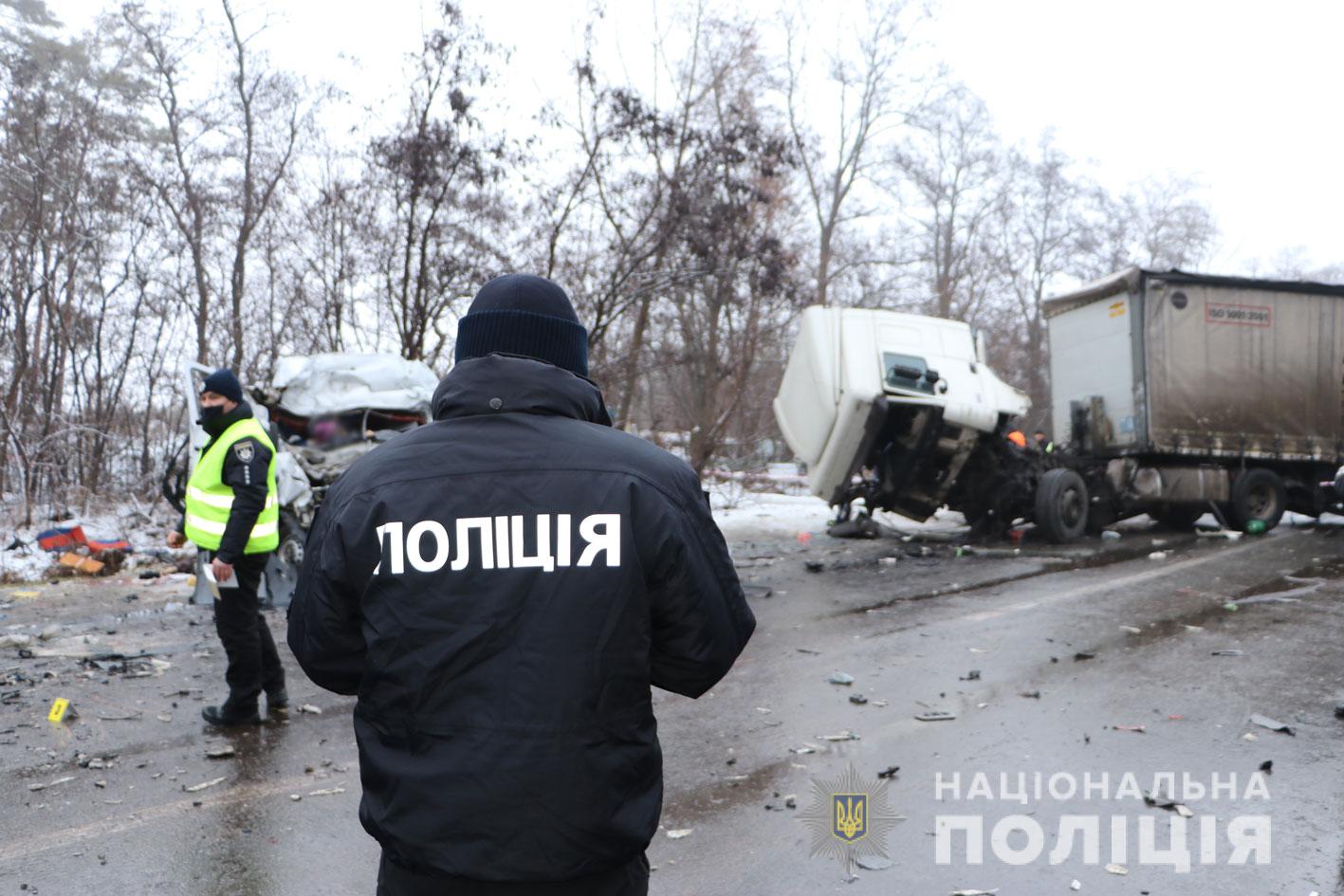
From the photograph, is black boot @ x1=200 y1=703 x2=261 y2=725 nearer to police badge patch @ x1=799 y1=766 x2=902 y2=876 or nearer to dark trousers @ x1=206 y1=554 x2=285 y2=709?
dark trousers @ x1=206 y1=554 x2=285 y2=709

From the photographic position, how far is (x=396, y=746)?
71.4 inches

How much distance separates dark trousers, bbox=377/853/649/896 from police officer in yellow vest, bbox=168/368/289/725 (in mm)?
3471

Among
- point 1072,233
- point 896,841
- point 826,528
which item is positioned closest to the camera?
point 896,841

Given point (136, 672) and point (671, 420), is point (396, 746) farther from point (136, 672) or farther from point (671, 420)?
point (671, 420)

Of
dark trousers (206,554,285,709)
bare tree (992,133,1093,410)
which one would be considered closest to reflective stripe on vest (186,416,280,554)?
dark trousers (206,554,285,709)

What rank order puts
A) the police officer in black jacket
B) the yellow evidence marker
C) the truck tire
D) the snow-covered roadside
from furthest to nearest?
the truck tire < the snow-covered roadside < the yellow evidence marker < the police officer in black jacket

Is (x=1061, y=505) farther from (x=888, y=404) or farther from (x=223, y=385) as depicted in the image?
(x=223, y=385)

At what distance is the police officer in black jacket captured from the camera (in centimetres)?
174

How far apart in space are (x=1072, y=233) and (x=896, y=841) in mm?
36979

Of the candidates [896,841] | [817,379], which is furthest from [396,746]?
[817,379]

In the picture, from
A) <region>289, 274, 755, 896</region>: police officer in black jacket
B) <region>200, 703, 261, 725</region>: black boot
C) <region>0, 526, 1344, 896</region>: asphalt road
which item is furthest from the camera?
<region>200, 703, 261, 725</region>: black boot

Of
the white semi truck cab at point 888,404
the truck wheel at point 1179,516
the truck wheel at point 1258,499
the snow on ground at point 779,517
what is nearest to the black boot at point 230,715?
the white semi truck cab at point 888,404

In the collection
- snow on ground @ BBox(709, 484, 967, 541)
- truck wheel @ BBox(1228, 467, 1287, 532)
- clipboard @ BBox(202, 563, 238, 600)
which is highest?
clipboard @ BBox(202, 563, 238, 600)

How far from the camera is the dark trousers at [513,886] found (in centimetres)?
174
